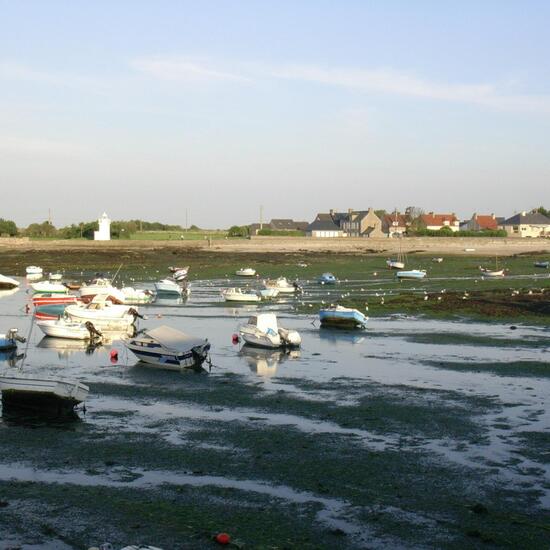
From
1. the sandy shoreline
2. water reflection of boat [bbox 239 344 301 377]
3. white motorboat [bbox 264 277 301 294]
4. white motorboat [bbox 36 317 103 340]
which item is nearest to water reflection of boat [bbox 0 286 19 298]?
white motorboat [bbox 264 277 301 294]

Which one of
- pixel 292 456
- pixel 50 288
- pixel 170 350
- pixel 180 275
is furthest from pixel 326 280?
pixel 292 456

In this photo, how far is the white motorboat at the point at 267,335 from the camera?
117ft

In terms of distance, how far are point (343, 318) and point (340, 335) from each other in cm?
202

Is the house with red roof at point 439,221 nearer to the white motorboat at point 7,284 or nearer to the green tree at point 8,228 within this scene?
the green tree at point 8,228

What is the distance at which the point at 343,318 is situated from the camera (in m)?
42.4

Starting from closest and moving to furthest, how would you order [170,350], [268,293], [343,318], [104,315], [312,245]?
[170,350] → [104,315] → [343,318] → [268,293] → [312,245]

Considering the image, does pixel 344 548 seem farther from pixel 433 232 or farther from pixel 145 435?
pixel 433 232

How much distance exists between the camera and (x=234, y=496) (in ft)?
55.5

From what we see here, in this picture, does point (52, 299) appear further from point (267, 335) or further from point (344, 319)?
point (267, 335)

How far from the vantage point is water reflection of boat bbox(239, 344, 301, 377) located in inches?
1227

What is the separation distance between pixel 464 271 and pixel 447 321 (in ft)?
141

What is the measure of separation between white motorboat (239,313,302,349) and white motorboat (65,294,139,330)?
7.00 metres

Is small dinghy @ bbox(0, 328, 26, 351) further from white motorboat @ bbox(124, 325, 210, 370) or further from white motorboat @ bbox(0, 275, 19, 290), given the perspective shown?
white motorboat @ bbox(0, 275, 19, 290)

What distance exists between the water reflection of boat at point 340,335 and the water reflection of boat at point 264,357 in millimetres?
4083
